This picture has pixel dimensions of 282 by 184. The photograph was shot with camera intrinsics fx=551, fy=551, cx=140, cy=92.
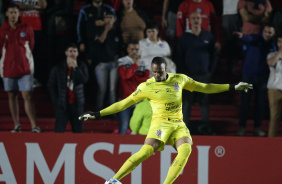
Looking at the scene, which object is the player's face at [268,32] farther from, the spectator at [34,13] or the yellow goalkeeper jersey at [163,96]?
the spectator at [34,13]

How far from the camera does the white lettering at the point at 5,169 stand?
26.8 ft

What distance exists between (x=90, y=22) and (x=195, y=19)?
1869 mm

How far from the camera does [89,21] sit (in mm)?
9836

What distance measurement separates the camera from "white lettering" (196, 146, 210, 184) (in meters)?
8.18

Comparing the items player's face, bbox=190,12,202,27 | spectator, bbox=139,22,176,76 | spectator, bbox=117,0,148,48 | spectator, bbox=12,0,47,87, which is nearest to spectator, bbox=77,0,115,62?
spectator, bbox=117,0,148,48

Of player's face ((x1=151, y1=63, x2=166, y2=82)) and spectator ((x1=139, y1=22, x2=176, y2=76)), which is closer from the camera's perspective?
player's face ((x1=151, y1=63, x2=166, y2=82))

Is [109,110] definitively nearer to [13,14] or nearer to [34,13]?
[13,14]

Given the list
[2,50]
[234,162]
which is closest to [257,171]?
[234,162]

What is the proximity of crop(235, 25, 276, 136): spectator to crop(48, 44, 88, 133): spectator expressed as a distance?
9.07ft

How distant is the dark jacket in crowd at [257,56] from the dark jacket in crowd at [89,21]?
2.52 m

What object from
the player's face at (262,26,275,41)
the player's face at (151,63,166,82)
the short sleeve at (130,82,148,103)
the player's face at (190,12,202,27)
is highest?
the player's face at (190,12,202,27)

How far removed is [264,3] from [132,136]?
12.6 ft

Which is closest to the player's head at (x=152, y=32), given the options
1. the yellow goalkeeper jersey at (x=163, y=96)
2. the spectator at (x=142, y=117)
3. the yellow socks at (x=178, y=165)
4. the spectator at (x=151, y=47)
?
the spectator at (x=151, y=47)

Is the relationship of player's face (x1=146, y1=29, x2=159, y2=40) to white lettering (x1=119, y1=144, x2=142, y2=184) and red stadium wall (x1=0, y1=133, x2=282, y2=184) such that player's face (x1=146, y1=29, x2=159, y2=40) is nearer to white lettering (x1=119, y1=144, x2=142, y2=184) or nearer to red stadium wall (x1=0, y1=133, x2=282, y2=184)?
red stadium wall (x1=0, y1=133, x2=282, y2=184)
